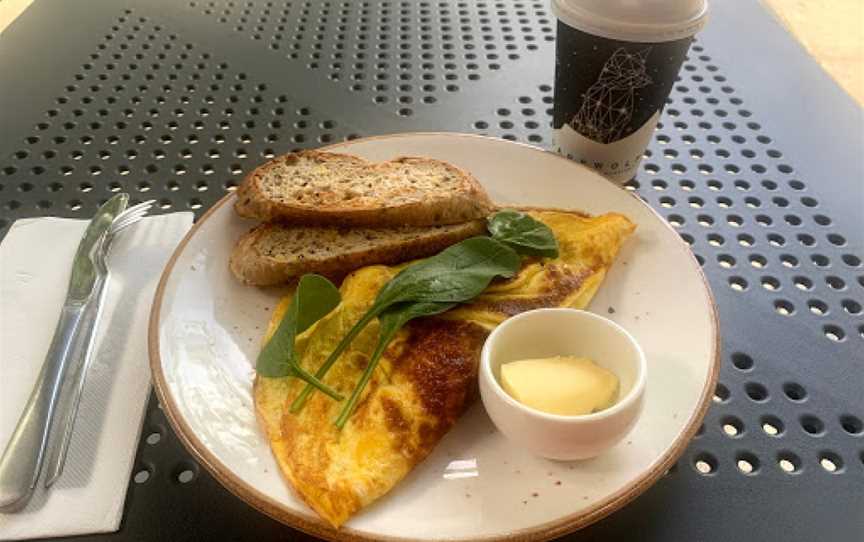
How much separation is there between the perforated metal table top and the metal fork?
0.34 feet

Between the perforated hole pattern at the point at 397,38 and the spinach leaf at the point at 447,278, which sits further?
the perforated hole pattern at the point at 397,38

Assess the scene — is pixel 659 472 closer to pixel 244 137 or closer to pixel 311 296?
pixel 311 296

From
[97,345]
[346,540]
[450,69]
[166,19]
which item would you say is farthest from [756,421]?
[166,19]

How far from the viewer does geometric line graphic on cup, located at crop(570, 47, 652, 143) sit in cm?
131

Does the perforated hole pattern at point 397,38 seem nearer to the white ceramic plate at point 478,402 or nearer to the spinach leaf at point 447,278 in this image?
the white ceramic plate at point 478,402

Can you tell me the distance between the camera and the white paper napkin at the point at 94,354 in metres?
0.91

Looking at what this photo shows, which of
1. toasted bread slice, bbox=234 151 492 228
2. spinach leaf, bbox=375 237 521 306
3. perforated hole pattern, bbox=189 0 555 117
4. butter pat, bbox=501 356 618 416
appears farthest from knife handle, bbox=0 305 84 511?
perforated hole pattern, bbox=189 0 555 117

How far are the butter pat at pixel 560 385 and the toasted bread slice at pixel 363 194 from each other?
0.40 meters

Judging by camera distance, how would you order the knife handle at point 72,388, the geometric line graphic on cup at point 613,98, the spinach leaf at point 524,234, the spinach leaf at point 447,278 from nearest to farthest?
1. the knife handle at point 72,388
2. the spinach leaf at point 447,278
3. the spinach leaf at point 524,234
4. the geometric line graphic on cup at point 613,98

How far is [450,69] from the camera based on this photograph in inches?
75.1

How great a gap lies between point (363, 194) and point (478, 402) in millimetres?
488

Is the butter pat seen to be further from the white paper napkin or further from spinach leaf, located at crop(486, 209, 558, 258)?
the white paper napkin

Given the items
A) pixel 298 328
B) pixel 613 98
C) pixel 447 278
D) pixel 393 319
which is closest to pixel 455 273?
pixel 447 278

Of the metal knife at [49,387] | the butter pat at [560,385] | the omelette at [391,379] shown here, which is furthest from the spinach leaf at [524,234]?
the metal knife at [49,387]
